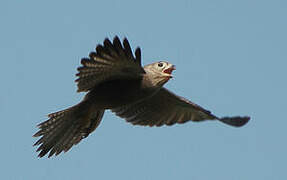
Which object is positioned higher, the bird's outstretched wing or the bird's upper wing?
the bird's outstretched wing

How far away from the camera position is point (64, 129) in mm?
11125

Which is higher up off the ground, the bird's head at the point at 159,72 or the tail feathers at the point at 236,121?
the bird's head at the point at 159,72

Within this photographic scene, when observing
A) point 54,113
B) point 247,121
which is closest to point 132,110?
point 54,113

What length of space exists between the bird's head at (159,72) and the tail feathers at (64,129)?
1296 millimetres

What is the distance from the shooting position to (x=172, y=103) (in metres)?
12.0

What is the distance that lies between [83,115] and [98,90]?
78cm

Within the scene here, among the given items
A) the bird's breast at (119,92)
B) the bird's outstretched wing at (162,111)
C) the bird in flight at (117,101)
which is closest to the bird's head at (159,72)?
the bird in flight at (117,101)

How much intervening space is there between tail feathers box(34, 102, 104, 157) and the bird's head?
51.0 inches

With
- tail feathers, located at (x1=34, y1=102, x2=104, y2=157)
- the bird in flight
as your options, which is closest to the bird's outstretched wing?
the bird in flight

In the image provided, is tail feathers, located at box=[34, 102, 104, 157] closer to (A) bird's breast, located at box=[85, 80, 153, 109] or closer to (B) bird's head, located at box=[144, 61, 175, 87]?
(A) bird's breast, located at box=[85, 80, 153, 109]

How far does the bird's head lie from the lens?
1016cm

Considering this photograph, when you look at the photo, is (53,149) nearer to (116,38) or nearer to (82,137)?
(82,137)

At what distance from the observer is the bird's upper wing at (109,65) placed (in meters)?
9.38

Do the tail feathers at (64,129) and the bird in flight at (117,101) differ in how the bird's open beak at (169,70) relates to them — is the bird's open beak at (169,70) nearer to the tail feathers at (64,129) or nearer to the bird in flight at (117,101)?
the bird in flight at (117,101)
